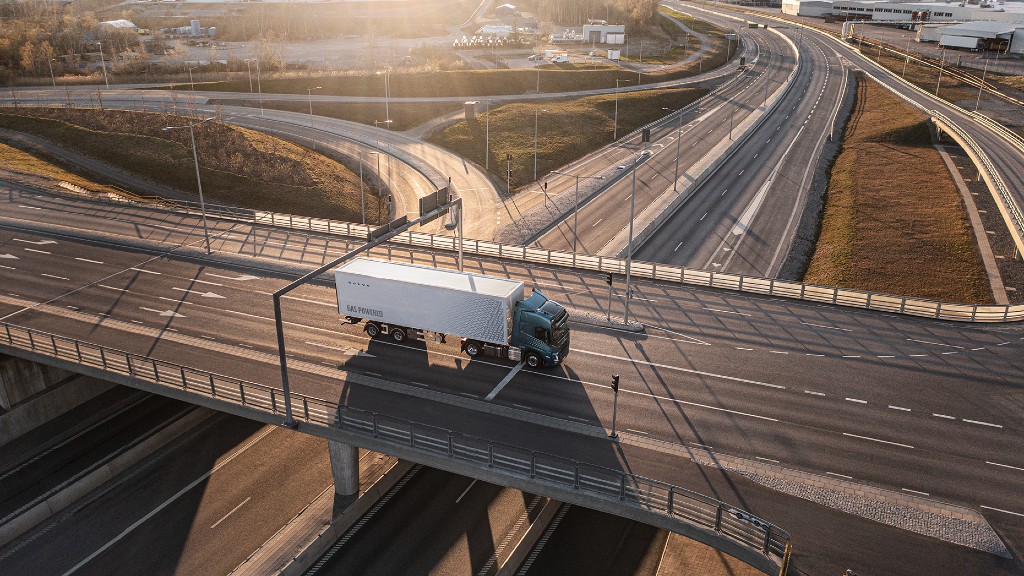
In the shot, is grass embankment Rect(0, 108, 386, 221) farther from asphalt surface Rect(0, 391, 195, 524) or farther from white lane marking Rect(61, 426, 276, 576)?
white lane marking Rect(61, 426, 276, 576)

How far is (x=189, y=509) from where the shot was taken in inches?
Result: 1427

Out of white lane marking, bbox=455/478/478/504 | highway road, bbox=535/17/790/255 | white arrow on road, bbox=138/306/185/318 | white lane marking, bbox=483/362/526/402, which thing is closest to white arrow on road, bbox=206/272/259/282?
white arrow on road, bbox=138/306/185/318

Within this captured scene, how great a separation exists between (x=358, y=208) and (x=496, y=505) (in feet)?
185

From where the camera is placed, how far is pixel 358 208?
280ft

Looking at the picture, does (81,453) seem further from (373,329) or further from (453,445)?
(453,445)

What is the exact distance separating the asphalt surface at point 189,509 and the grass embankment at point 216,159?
45707 millimetres

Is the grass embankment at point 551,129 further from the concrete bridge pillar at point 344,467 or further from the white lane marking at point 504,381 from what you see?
the concrete bridge pillar at point 344,467

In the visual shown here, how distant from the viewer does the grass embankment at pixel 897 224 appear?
62188 millimetres

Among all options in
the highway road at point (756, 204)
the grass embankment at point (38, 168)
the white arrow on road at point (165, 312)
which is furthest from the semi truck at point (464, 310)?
the grass embankment at point (38, 168)

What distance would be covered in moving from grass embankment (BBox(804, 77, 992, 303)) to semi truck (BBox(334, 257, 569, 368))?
35.3m

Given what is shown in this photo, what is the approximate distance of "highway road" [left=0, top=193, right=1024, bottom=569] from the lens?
32125 millimetres

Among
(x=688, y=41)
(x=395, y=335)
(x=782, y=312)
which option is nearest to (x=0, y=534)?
(x=395, y=335)

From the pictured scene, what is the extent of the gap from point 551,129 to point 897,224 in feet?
175

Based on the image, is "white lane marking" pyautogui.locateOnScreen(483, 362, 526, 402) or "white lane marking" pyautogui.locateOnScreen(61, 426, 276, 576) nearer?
"white lane marking" pyautogui.locateOnScreen(61, 426, 276, 576)
